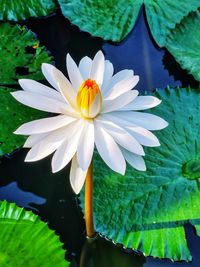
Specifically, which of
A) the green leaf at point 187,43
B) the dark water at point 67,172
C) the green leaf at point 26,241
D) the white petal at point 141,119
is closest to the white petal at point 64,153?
the white petal at point 141,119

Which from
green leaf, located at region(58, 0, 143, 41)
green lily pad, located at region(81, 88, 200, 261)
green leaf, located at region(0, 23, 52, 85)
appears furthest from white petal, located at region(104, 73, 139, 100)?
green leaf, located at region(58, 0, 143, 41)

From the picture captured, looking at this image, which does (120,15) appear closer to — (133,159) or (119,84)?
(119,84)

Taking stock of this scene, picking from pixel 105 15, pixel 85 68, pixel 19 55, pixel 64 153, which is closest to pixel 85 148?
pixel 64 153

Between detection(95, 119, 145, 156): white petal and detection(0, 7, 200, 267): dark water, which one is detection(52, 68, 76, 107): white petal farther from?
detection(0, 7, 200, 267): dark water

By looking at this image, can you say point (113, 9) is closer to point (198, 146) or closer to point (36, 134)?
point (198, 146)

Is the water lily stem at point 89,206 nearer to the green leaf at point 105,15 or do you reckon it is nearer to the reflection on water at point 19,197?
the reflection on water at point 19,197
